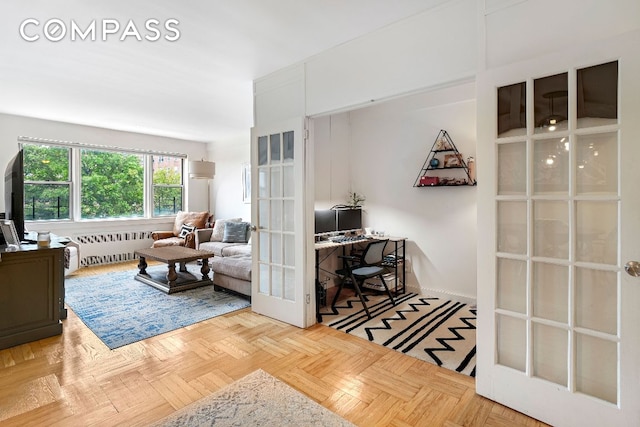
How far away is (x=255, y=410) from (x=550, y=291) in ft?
5.93

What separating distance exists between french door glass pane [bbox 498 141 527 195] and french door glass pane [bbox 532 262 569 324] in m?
0.44

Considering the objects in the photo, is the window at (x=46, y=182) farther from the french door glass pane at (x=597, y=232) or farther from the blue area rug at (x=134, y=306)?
the french door glass pane at (x=597, y=232)

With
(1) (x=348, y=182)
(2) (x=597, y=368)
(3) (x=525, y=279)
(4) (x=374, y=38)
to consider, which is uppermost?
(4) (x=374, y=38)

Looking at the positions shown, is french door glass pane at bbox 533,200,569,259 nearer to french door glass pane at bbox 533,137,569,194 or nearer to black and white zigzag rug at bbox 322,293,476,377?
french door glass pane at bbox 533,137,569,194

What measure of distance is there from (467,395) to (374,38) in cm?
264

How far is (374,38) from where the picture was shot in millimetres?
2602

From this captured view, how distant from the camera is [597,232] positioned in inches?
65.4

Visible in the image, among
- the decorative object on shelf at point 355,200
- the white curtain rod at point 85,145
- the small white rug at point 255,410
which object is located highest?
the white curtain rod at point 85,145

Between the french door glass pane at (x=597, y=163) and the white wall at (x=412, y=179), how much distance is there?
7.31 feet

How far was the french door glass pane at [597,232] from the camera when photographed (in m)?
1.61

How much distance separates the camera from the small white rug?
1814 mm

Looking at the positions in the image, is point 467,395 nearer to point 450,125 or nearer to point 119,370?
point 119,370

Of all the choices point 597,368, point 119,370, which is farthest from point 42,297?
point 597,368

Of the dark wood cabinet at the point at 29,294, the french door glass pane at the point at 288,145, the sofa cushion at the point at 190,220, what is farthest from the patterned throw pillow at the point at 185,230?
the french door glass pane at the point at 288,145
